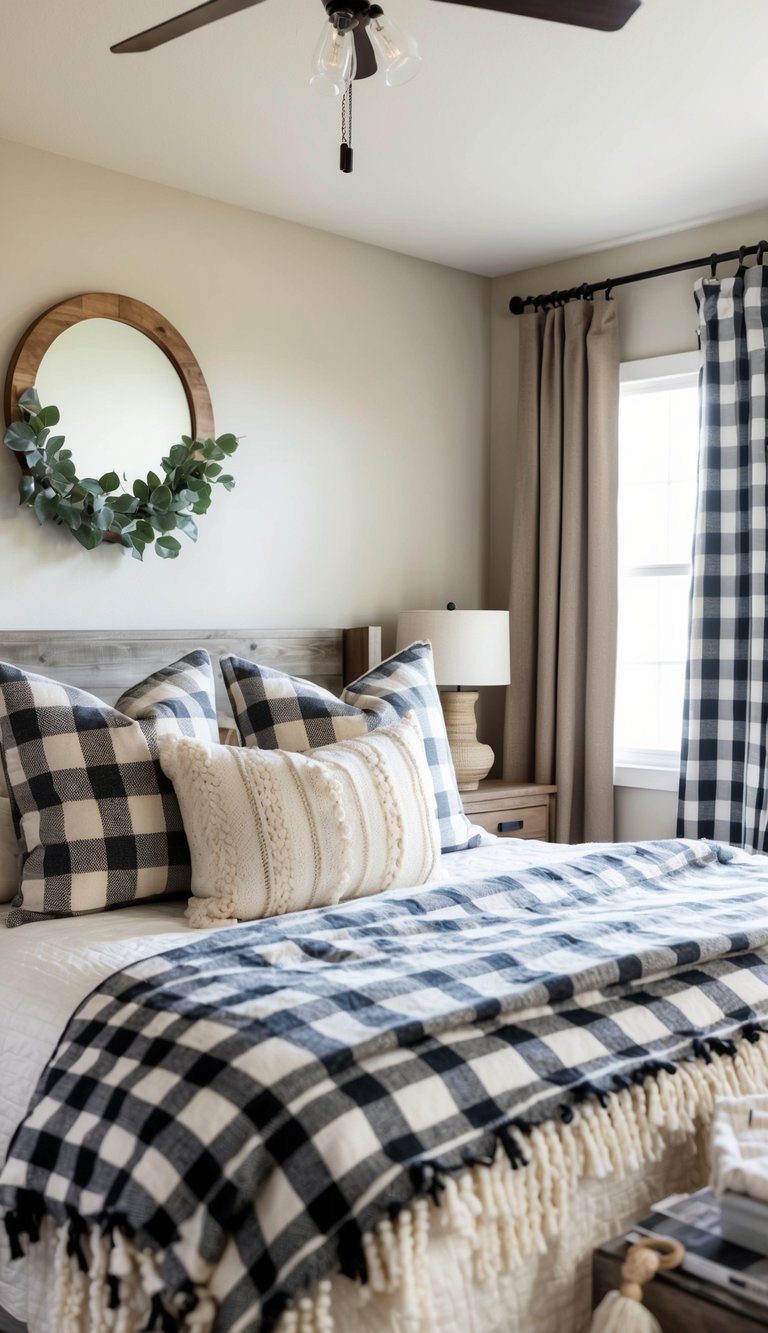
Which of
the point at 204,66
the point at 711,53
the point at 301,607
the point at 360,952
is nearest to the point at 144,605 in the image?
the point at 301,607

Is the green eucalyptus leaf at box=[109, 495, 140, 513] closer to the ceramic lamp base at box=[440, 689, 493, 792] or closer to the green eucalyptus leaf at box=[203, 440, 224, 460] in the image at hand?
the green eucalyptus leaf at box=[203, 440, 224, 460]

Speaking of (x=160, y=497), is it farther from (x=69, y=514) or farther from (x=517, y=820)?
(x=517, y=820)

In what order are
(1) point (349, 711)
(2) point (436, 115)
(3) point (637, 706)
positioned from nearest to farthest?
(1) point (349, 711)
(2) point (436, 115)
(3) point (637, 706)

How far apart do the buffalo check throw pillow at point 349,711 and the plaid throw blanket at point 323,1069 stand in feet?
2.05

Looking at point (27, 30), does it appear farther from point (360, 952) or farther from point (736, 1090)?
point (736, 1090)

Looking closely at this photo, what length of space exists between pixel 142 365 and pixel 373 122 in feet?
2.99

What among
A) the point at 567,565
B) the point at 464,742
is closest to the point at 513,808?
the point at 464,742

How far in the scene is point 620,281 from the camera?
13.0 ft

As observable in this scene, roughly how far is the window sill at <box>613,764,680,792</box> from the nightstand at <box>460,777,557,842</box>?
0.76 feet

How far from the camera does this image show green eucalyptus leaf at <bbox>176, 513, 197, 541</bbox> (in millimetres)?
3383

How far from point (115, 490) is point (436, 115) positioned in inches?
50.6

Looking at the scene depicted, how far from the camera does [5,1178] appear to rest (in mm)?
1646

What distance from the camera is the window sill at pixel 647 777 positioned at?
3.92m

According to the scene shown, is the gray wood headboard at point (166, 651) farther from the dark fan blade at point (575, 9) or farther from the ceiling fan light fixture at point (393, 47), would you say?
the dark fan blade at point (575, 9)
